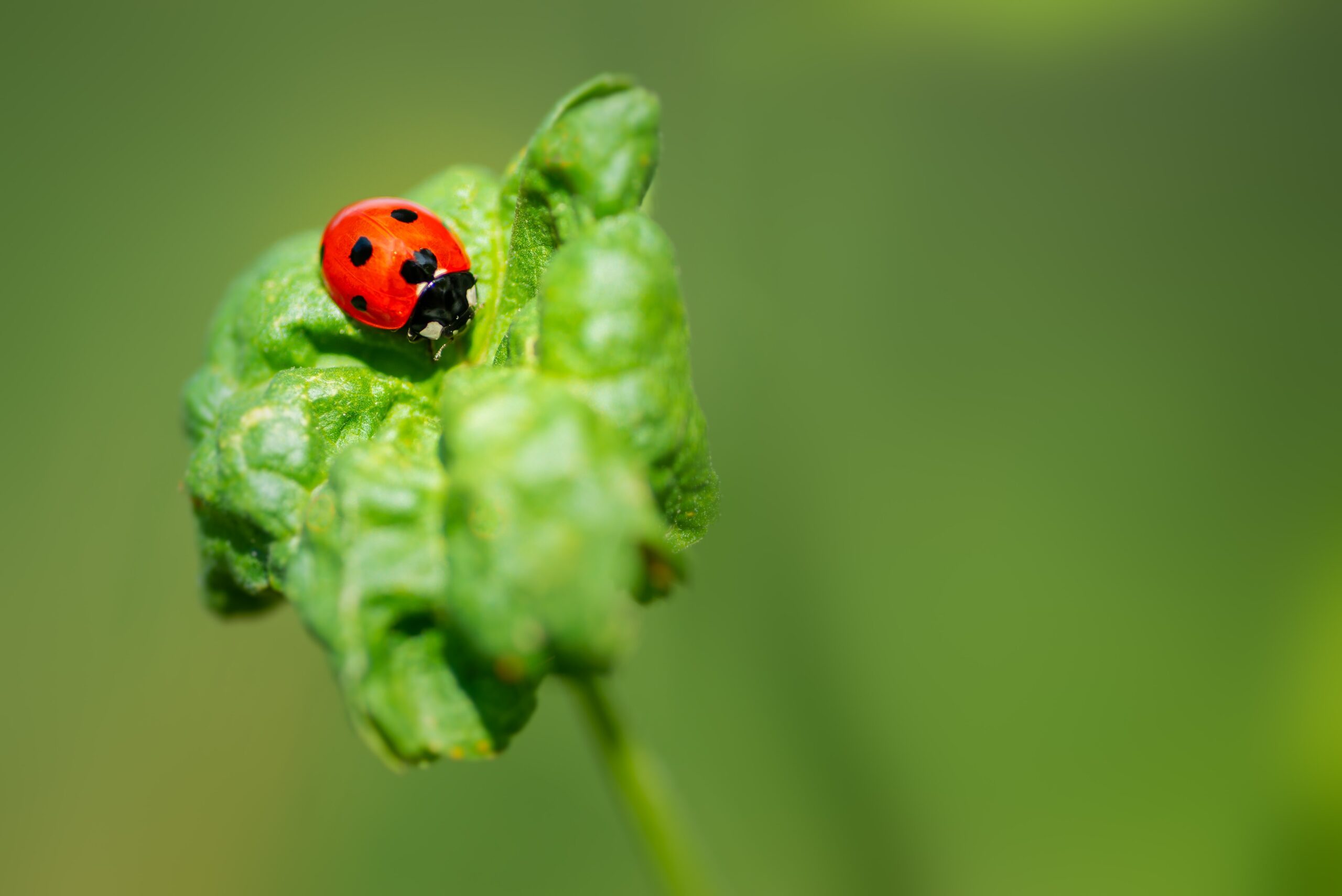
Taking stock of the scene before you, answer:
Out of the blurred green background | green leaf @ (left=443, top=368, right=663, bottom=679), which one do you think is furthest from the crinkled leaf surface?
the blurred green background

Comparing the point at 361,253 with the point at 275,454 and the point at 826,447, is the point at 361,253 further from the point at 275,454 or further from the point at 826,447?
the point at 826,447

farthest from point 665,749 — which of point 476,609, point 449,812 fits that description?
point 476,609

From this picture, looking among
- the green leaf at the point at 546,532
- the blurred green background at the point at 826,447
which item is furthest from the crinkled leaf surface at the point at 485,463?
the blurred green background at the point at 826,447

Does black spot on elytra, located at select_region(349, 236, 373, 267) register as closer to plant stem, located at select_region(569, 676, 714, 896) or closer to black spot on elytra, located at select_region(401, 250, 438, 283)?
black spot on elytra, located at select_region(401, 250, 438, 283)

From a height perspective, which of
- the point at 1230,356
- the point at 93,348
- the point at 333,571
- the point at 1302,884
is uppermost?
the point at 93,348

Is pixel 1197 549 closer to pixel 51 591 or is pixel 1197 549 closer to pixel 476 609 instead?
pixel 476 609
